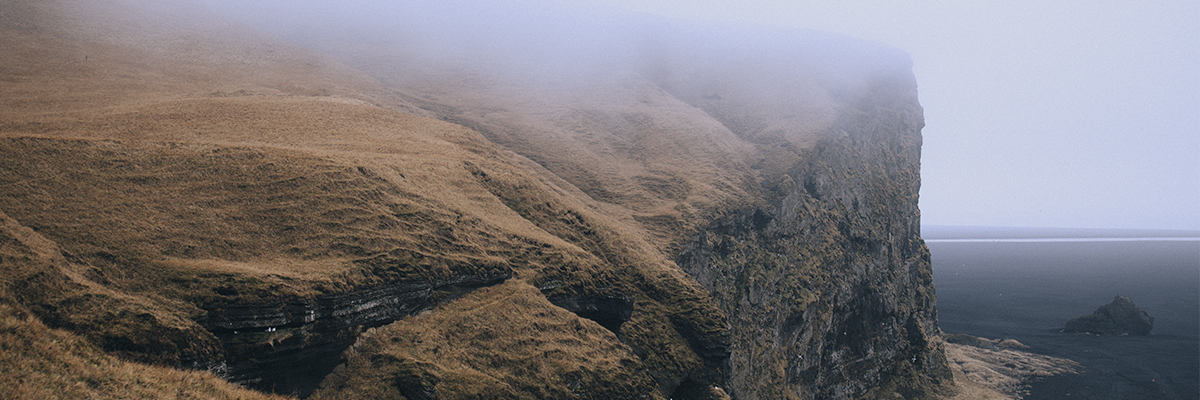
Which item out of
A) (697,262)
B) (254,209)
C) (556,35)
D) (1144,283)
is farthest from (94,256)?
(1144,283)

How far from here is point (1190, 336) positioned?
2815 inches

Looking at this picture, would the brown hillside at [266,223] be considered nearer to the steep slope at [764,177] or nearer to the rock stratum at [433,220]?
the rock stratum at [433,220]

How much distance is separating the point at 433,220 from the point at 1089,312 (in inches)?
4313

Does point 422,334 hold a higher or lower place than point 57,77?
lower

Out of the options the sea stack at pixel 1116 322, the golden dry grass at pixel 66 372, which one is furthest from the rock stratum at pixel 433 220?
the sea stack at pixel 1116 322

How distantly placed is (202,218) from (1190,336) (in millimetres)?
103913

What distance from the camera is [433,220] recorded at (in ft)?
65.9

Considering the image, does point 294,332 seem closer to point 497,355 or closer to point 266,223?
point 266,223

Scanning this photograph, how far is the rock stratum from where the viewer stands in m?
14.1

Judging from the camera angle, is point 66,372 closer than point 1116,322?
Yes

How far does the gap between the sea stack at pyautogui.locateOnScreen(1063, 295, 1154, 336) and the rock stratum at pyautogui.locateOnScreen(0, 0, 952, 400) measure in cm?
3529

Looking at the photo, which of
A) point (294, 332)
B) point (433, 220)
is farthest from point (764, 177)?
point (294, 332)

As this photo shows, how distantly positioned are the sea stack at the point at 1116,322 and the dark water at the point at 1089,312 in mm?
1670

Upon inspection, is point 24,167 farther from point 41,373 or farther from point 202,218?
point 41,373
